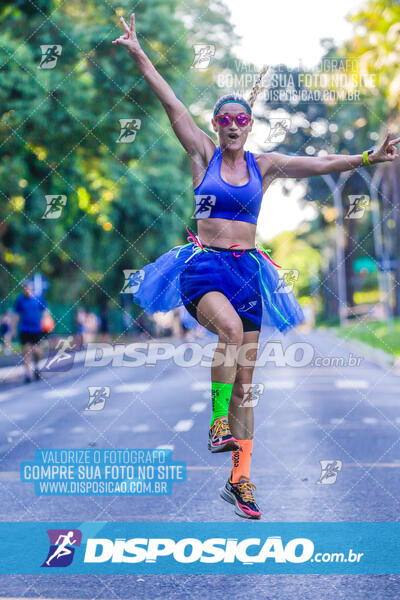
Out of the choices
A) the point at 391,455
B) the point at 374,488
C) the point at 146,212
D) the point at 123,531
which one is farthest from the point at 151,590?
the point at 146,212

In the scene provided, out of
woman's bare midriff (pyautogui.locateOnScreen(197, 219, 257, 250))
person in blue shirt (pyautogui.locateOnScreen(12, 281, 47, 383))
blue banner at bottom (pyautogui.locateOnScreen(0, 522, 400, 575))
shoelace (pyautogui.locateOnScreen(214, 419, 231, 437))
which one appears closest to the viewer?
shoelace (pyautogui.locateOnScreen(214, 419, 231, 437))

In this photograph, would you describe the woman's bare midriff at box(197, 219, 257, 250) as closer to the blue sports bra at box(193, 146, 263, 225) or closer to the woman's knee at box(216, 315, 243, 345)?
the blue sports bra at box(193, 146, 263, 225)

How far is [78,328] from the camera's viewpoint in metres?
32.3

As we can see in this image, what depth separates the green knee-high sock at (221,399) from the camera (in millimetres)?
3650

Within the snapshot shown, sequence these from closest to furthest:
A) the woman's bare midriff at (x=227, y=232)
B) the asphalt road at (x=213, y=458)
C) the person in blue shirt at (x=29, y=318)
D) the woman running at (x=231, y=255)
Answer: the woman running at (x=231, y=255)
the woman's bare midriff at (x=227, y=232)
the asphalt road at (x=213, y=458)
the person in blue shirt at (x=29, y=318)

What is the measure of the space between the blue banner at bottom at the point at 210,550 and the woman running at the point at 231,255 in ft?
1.34

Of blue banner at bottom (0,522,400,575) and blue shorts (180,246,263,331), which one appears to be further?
blue banner at bottom (0,522,400,575)

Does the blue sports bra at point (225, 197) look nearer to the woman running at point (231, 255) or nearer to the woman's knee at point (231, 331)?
the woman running at point (231, 255)

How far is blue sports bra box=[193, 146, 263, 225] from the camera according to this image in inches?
147

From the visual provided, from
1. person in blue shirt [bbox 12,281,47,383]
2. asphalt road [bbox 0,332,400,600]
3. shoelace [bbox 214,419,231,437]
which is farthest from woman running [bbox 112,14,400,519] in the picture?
person in blue shirt [bbox 12,281,47,383]

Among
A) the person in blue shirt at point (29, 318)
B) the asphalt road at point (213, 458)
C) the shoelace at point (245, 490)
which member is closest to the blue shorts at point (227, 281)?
the asphalt road at point (213, 458)

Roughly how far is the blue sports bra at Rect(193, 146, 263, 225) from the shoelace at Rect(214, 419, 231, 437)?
2.38ft

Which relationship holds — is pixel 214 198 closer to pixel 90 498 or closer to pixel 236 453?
pixel 236 453

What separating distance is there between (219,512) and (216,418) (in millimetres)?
2834
